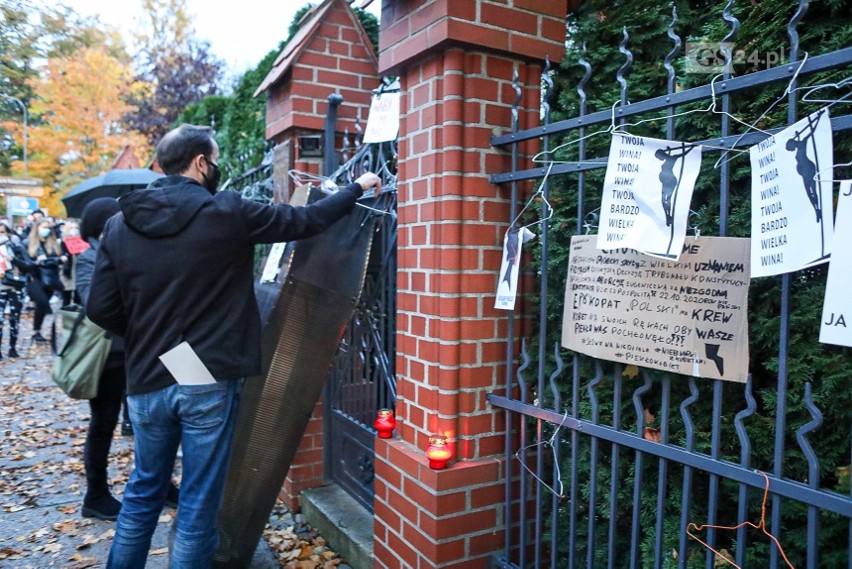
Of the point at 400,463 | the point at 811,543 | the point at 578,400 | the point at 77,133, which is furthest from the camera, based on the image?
the point at 77,133

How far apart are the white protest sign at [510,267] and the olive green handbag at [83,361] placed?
2.43 meters

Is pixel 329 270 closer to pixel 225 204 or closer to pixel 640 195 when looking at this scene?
pixel 225 204

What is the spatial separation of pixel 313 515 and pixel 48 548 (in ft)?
4.89

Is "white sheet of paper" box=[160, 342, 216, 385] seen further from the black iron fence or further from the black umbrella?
the black umbrella

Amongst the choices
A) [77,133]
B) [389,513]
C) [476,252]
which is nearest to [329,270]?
[476,252]

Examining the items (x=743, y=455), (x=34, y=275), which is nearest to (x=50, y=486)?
(x=743, y=455)

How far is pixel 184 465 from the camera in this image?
2.47m

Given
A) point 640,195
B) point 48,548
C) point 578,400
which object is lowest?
point 48,548

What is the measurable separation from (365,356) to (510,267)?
1484 mm

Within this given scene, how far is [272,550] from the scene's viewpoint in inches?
134

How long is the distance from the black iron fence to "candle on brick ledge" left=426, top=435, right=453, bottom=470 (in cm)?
26

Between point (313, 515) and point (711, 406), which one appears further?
point (313, 515)

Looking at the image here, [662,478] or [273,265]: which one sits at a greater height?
[273,265]

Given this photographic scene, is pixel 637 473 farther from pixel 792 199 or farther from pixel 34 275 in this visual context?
pixel 34 275
